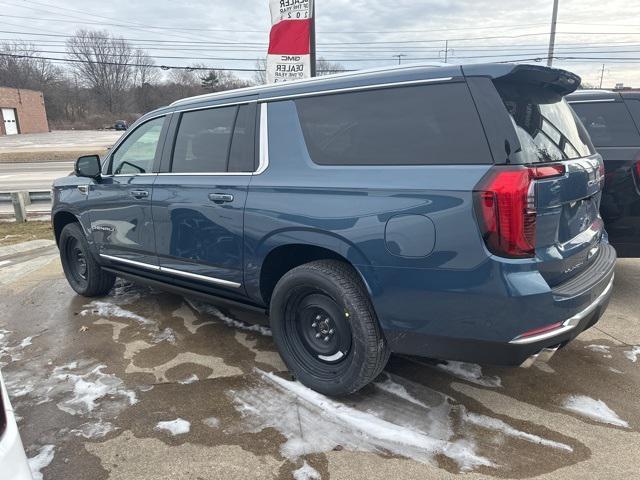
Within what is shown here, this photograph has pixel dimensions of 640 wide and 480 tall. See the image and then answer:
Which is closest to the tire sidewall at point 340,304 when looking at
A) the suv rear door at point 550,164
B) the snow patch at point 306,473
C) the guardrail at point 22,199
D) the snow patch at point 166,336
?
the snow patch at point 306,473

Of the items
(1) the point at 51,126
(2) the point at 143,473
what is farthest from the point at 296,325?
(1) the point at 51,126

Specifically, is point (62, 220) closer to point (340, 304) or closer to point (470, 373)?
point (340, 304)

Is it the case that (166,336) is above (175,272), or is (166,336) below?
below

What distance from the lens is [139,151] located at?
4266 mm

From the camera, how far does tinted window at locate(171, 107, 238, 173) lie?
3.49 metres

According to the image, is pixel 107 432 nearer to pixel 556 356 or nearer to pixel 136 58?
pixel 556 356

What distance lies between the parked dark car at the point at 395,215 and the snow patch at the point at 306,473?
0.57 m

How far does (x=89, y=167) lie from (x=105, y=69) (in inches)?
3558

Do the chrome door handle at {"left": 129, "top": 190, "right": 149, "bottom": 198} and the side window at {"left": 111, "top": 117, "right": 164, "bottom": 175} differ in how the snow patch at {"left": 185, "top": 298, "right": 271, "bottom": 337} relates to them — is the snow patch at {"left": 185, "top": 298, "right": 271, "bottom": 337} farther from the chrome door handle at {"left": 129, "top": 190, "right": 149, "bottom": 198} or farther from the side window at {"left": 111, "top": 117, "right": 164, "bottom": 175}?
the side window at {"left": 111, "top": 117, "right": 164, "bottom": 175}

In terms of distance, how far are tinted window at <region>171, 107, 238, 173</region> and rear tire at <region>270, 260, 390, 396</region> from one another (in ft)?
3.56

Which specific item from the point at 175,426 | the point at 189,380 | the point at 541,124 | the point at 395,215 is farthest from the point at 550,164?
the point at 189,380

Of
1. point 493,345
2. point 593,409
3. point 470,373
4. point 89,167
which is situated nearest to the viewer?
point 493,345

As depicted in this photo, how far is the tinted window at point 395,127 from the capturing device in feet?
7.91

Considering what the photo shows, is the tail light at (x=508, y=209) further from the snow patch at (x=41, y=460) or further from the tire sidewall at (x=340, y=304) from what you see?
the snow patch at (x=41, y=460)
